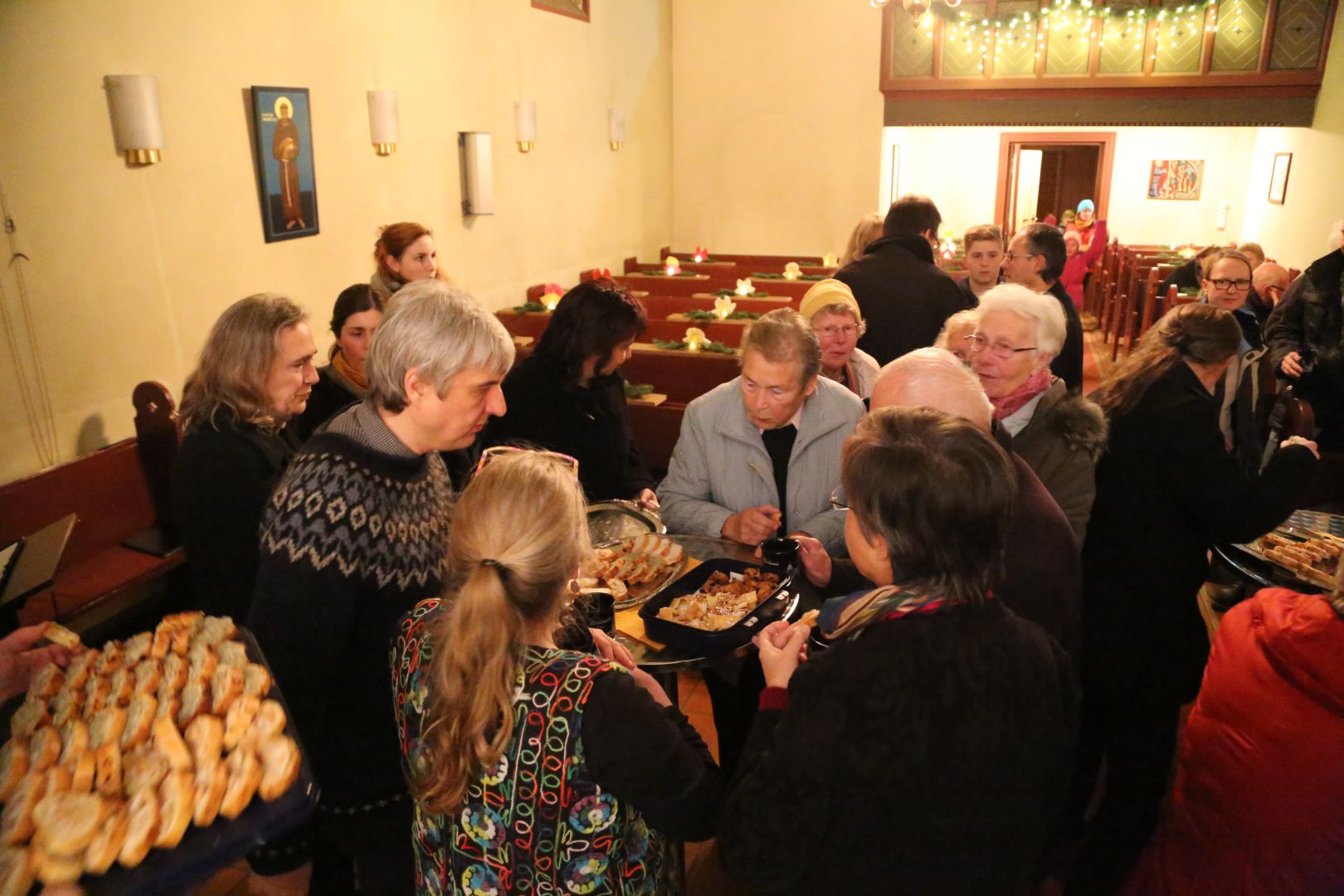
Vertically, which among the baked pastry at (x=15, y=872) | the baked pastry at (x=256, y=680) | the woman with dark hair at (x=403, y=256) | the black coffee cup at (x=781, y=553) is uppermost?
the woman with dark hair at (x=403, y=256)

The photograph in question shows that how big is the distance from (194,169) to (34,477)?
1.86 meters

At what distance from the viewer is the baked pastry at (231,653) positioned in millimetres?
1536

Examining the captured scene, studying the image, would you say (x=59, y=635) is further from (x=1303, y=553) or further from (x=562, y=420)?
(x=1303, y=553)

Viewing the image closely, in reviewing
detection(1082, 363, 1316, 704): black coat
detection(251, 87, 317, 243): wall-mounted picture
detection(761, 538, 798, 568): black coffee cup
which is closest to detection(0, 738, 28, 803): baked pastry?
detection(761, 538, 798, 568): black coffee cup

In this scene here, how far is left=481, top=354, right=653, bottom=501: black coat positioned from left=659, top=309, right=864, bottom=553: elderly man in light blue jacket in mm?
459

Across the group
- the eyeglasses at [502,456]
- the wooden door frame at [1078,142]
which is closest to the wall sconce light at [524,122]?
the eyeglasses at [502,456]

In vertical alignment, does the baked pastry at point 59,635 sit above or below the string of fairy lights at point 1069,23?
below

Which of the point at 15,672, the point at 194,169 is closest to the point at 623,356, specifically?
the point at 15,672

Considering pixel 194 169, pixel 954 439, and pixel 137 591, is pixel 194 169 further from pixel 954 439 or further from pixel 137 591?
pixel 954 439

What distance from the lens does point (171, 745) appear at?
4.45 feet

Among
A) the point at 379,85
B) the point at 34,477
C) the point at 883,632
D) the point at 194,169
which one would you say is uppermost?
the point at 379,85

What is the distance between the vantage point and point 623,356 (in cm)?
321

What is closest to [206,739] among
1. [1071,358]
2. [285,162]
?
[1071,358]

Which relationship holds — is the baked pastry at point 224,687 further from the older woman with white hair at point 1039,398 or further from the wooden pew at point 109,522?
the wooden pew at point 109,522
